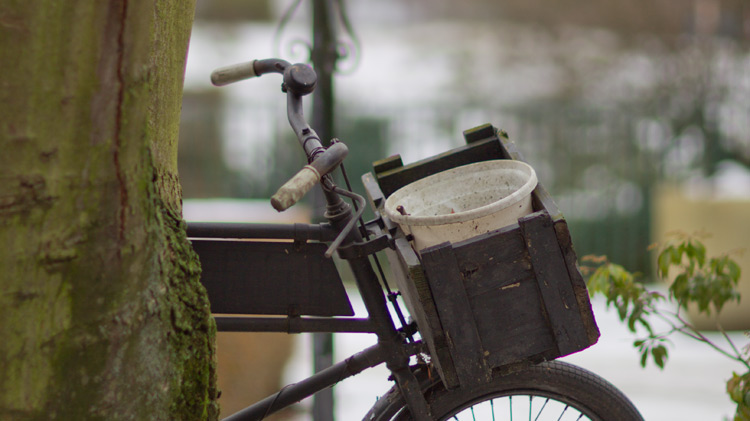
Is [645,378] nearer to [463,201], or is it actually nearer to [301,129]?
[463,201]

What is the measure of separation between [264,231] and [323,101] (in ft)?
4.41

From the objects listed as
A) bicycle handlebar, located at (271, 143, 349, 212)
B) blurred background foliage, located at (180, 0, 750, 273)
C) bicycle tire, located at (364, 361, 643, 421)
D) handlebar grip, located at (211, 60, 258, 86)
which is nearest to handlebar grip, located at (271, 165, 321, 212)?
bicycle handlebar, located at (271, 143, 349, 212)

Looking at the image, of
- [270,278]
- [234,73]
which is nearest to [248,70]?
[234,73]

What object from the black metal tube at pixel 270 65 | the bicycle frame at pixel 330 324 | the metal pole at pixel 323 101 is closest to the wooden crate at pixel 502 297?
the bicycle frame at pixel 330 324

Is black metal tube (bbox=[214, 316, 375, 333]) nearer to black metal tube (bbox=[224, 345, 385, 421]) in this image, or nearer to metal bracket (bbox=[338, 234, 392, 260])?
black metal tube (bbox=[224, 345, 385, 421])

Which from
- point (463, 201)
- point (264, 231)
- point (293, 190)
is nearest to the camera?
point (293, 190)

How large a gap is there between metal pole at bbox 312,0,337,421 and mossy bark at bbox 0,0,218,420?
1.53m

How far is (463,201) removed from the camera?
2.23 metres

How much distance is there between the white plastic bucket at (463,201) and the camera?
1.86m

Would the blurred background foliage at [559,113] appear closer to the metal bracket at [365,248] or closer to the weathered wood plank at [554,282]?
the metal bracket at [365,248]

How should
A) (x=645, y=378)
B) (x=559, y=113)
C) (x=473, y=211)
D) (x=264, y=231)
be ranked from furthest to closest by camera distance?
1. (x=559, y=113)
2. (x=645, y=378)
3. (x=264, y=231)
4. (x=473, y=211)

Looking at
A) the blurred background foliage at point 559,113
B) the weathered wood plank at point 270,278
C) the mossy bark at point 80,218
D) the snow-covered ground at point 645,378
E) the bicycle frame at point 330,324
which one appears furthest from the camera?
the blurred background foliage at point 559,113

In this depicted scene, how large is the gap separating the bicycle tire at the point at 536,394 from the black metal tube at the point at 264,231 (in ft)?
1.64

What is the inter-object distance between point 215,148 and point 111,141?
5.89 metres
